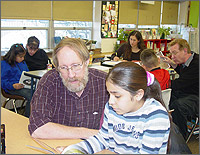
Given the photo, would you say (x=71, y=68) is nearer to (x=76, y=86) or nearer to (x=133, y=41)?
(x=76, y=86)

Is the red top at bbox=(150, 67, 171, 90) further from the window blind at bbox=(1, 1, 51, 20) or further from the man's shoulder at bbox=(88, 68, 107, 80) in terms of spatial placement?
the window blind at bbox=(1, 1, 51, 20)

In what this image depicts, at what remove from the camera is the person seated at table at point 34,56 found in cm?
443

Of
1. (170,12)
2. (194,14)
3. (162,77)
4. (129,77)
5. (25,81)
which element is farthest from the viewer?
(194,14)

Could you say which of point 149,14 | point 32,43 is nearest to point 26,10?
point 32,43

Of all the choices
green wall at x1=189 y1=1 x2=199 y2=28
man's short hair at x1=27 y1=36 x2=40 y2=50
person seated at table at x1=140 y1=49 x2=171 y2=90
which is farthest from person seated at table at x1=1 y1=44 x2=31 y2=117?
green wall at x1=189 y1=1 x2=199 y2=28

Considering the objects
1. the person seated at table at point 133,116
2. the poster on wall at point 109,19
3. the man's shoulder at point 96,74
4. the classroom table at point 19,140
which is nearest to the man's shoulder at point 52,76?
the man's shoulder at point 96,74

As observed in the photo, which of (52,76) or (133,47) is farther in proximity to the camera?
(133,47)

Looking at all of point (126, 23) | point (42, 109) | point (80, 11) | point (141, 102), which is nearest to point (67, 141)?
point (42, 109)

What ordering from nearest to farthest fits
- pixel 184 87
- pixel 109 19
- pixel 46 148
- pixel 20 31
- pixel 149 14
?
pixel 46 148 < pixel 184 87 < pixel 20 31 < pixel 109 19 < pixel 149 14

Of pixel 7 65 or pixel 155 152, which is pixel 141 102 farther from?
pixel 7 65

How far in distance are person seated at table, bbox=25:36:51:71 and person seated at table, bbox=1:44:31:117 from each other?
57cm

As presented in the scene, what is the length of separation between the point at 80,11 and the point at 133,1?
1920 mm

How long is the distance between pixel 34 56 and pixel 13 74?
755 mm

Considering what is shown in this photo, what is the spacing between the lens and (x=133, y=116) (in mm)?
1378
